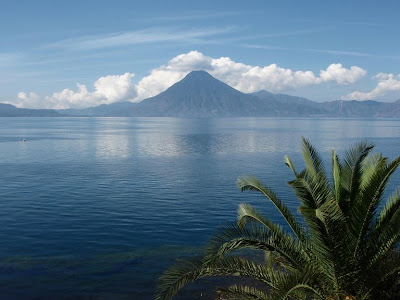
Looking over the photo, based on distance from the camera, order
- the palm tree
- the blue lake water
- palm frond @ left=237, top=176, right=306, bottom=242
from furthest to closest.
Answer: the blue lake water → palm frond @ left=237, top=176, right=306, bottom=242 → the palm tree

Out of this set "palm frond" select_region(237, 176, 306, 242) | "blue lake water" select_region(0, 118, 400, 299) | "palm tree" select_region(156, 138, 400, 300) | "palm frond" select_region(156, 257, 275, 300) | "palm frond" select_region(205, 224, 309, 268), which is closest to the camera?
"palm tree" select_region(156, 138, 400, 300)

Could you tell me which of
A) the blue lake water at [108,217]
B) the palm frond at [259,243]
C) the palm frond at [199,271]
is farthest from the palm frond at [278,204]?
the blue lake water at [108,217]

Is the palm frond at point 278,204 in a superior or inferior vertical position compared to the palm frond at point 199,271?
superior

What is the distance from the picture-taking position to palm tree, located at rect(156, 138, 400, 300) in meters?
→ 12.4

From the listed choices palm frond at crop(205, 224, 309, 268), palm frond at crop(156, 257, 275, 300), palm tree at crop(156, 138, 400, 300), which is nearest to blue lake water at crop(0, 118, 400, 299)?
palm frond at crop(156, 257, 275, 300)

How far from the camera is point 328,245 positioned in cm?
1227

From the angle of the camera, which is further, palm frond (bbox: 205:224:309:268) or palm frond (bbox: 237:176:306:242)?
palm frond (bbox: 237:176:306:242)

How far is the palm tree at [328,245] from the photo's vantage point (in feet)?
40.6

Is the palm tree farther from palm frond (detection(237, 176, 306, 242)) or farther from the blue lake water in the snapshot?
the blue lake water

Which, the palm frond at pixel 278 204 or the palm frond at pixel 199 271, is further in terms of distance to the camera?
the palm frond at pixel 278 204

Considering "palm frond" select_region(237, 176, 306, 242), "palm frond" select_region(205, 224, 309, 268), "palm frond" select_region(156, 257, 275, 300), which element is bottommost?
"palm frond" select_region(156, 257, 275, 300)

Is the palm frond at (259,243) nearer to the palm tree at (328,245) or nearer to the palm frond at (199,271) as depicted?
the palm tree at (328,245)

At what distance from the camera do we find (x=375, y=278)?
1307 cm

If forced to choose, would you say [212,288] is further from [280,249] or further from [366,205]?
[366,205]
